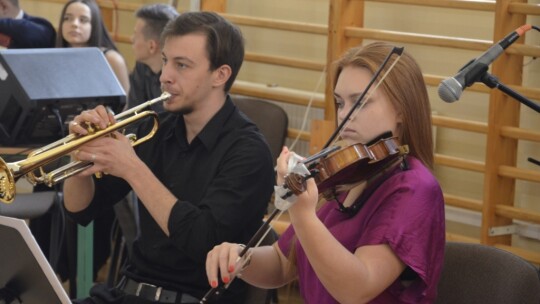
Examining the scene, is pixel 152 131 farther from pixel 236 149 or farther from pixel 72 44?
pixel 72 44

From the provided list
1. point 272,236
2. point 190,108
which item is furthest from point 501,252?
point 190,108

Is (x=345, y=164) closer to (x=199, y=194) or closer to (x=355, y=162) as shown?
(x=355, y=162)

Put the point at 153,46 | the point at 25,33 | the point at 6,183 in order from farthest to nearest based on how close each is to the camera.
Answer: the point at 25,33 → the point at 153,46 → the point at 6,183

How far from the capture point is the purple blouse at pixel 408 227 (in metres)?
1.87

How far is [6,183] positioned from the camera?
2.29 meters

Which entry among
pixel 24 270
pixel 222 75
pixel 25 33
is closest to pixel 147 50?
pixel 25 33

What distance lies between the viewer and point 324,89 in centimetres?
454

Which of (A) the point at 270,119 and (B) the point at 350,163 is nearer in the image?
(B) the point at 350,163

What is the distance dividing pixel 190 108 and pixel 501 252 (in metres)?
0.95

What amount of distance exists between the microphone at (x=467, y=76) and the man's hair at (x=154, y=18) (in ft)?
9.01

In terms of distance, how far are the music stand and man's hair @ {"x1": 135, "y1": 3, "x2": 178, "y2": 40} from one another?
2541 mm

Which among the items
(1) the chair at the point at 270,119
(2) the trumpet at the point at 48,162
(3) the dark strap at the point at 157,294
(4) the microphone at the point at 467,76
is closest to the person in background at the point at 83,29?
(1) the chair at the point at 270,119

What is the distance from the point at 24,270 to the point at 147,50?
8.46 ft

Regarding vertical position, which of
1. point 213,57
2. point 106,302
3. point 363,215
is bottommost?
point 106,302
